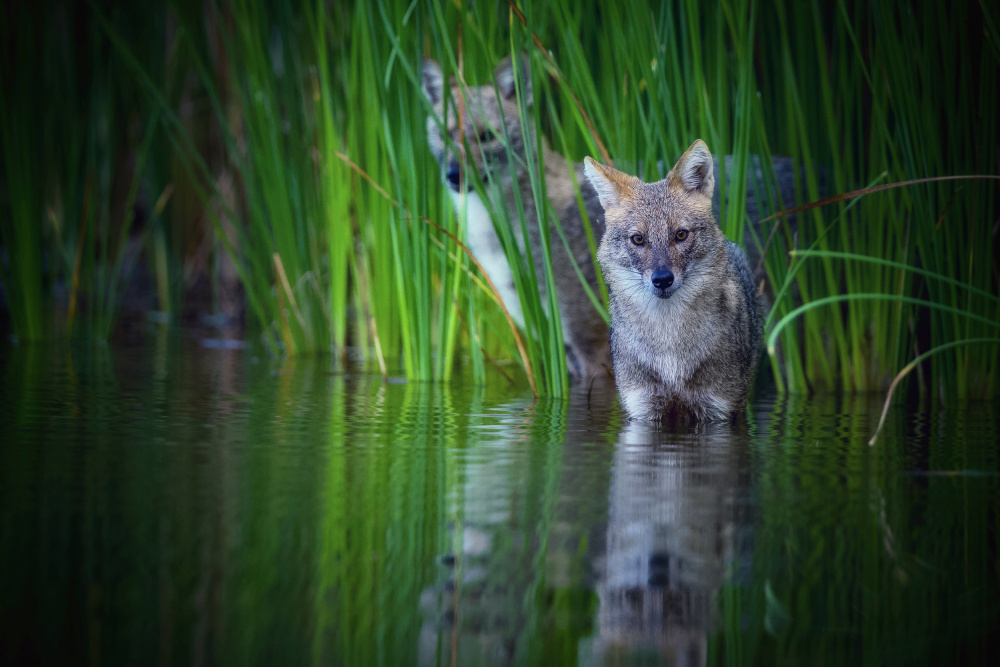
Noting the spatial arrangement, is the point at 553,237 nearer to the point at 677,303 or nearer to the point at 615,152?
the point at 615,152

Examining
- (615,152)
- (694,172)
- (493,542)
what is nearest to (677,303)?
(694,172)

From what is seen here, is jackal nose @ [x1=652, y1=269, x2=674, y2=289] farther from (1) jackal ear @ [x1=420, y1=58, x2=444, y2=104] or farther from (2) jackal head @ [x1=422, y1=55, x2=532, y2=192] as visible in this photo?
(1) jackal ear @ [x1=420, y1=58, x2=444, y2=104]

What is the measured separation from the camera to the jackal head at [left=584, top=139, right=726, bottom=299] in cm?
304

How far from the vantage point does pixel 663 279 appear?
2.95 meters

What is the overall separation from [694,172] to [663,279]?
0.44 metres

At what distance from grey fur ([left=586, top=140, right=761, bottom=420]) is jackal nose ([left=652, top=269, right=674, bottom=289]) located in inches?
4.1

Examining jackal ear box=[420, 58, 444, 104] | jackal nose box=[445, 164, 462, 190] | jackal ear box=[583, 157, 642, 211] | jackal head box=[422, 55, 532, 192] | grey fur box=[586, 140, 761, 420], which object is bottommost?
grey fur box=[586, 140, 761, 420]

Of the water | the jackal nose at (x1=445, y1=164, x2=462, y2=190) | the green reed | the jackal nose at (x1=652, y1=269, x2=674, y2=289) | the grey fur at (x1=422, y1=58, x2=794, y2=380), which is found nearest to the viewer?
the water

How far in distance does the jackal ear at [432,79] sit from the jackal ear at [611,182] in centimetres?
151

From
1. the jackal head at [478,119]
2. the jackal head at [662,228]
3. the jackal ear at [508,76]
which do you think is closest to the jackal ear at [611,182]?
the jackal head at [662,228]

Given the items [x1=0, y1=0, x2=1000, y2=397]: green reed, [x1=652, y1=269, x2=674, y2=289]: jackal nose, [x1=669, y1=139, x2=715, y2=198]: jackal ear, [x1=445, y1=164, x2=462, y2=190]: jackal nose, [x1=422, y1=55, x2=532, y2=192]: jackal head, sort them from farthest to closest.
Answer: [x1=445, y1=164, x2=462, y2=190]: jackal nose, [x1=422, y1=55, x2=532, y2=192]: jackal head, [x1=0, y1=0, x2=1000, y2=397]: green reed, [x1=669, y1=139, x2=715, y2=198]: jackal ear, [x1=652, y1=269, x2=674, y2=289]: jackal nose

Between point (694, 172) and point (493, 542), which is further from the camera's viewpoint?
point (694, 172)

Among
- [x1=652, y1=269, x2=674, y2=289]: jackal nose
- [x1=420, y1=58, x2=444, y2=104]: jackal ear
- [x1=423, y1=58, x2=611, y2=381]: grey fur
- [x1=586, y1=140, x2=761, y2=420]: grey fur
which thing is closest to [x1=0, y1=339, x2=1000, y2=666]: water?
[x1=586, y1=140, x2=761, y2=420]: grey fur

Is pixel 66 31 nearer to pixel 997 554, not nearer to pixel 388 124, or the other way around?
pixel 388 124
